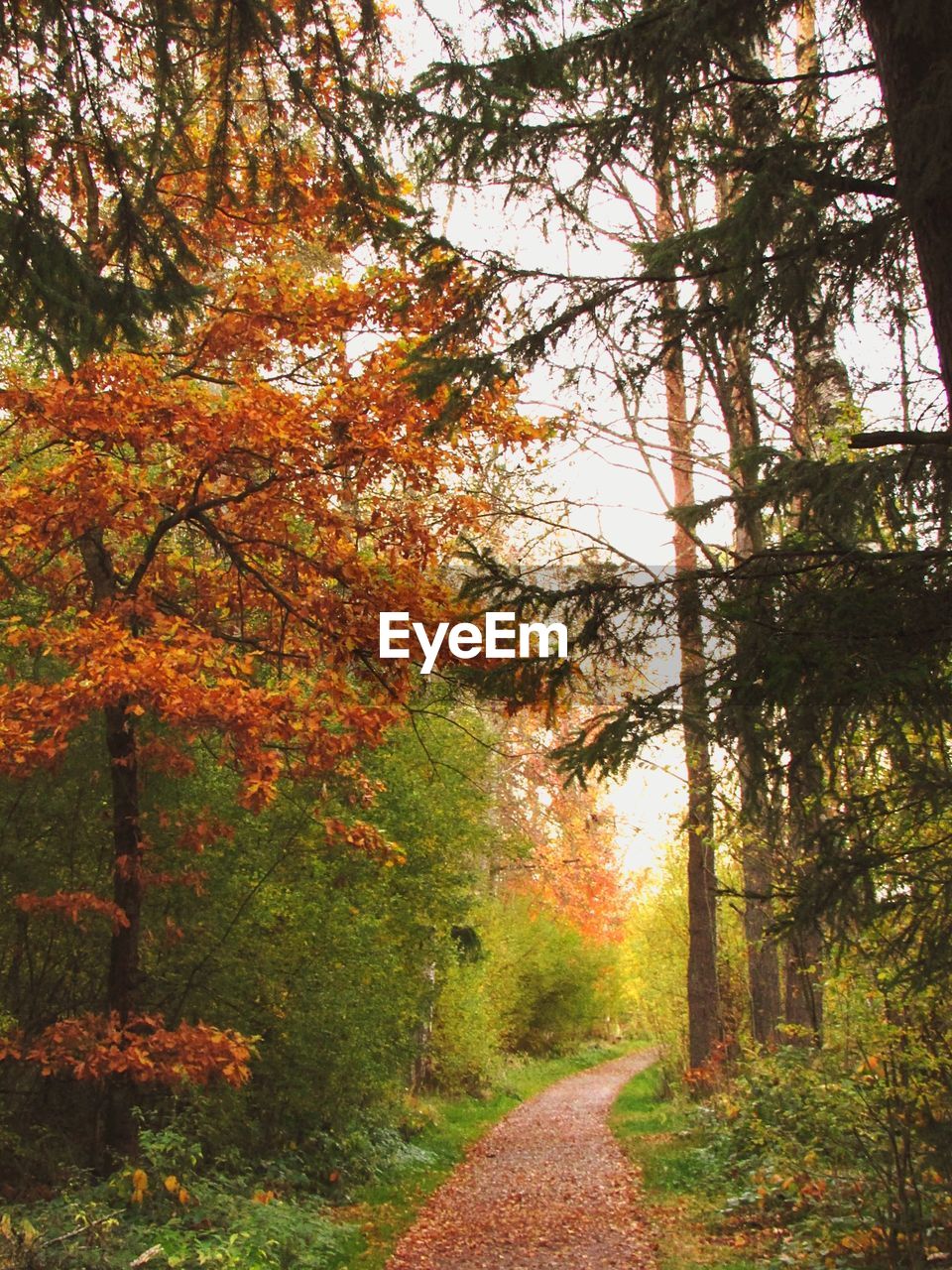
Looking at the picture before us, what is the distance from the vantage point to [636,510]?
13336mm

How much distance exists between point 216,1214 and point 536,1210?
4008 mm

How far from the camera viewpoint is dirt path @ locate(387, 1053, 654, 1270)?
8883mm

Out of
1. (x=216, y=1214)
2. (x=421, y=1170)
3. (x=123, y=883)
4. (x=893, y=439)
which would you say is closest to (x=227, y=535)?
(x=123, y=883)

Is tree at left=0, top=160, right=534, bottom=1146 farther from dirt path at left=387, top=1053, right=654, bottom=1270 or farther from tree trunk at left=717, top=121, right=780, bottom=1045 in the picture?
dirt path at left=387, top=1053, right=654, bottom=1270

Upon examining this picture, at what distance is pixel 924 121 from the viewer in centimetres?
422

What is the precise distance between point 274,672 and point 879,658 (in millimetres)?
7110

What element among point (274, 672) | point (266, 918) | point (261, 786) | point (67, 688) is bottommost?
point (266, 918)

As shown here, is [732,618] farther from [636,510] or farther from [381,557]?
[636,510]

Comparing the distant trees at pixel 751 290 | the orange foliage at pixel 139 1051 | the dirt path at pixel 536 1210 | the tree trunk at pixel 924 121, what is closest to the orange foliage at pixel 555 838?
the dirt path at pixel 536 1210

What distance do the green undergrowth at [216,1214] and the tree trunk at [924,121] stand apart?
6.07 meters

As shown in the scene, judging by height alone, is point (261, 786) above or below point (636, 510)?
below

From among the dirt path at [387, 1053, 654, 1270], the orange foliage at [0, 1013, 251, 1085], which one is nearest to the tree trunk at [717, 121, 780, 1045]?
the dirt path at [387, 1053, 654, 1270]

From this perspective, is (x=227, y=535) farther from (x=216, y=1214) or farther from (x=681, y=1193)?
(x=681, y=1193)

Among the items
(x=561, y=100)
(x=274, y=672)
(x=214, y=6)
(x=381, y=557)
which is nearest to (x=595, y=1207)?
(x=274, y=672)
